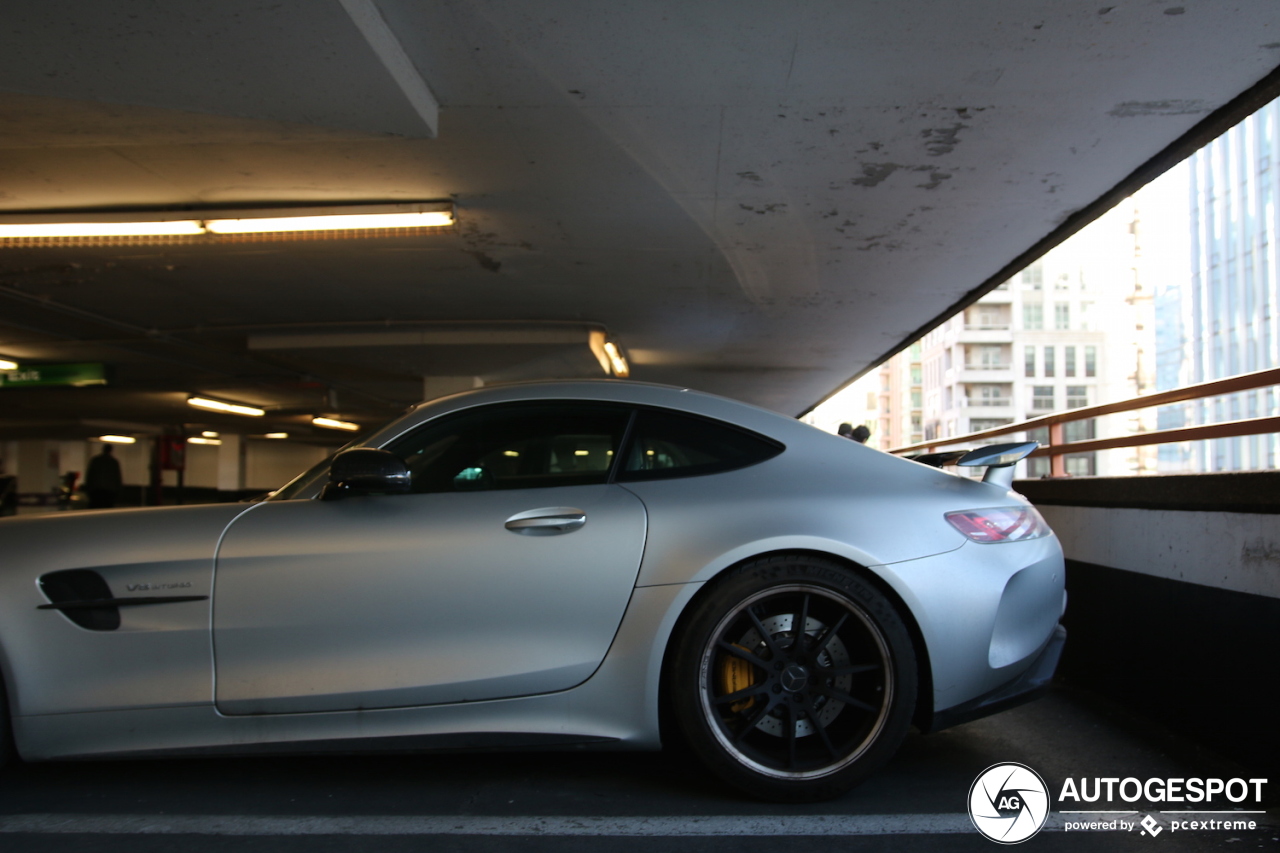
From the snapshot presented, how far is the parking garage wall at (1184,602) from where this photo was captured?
2971mm

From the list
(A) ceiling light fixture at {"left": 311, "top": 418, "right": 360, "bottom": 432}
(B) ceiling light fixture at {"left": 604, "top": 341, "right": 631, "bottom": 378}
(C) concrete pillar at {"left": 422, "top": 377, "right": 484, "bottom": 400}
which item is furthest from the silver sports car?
(A) ceiling light fixture at {"left": 311, "top": 418, "right": 360, "bottom": 432}

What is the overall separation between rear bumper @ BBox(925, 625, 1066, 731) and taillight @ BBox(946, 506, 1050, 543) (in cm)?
36

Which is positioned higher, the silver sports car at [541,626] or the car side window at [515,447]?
the car side window at [515,447]

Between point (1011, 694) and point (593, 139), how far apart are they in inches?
216

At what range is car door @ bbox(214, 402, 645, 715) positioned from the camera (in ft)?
8.82

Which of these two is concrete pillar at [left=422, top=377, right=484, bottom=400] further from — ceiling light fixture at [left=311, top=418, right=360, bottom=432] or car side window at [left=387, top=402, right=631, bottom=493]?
car side window at [left=387, top=402, right=631, bottom=493]

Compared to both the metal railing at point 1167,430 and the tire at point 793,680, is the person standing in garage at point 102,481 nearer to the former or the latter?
the metal railing at point 1167,430

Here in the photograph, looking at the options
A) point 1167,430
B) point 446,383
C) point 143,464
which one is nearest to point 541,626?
point 1167,430

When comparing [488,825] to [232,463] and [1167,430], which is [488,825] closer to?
[1167,430]

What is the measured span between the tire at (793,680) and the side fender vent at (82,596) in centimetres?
180

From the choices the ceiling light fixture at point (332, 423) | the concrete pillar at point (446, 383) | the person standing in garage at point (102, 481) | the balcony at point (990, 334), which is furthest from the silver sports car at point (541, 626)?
the balcony at point (990, 334)

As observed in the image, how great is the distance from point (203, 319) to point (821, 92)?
38.3 ft

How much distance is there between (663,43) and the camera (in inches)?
212

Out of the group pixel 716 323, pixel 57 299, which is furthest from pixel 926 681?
pixel 57 299
